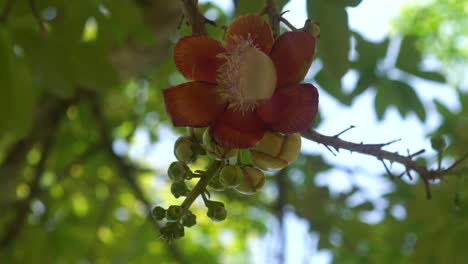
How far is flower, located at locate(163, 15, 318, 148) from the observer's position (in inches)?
30.1

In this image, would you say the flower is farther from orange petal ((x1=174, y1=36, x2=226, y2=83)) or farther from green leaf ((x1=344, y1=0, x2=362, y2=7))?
green leaf ((x1=344, y1=0, x2=362, y2=7))

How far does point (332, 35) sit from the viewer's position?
1.24 metres

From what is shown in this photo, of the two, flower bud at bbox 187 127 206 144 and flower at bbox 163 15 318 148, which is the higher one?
flower at bbox 163 15 318 148

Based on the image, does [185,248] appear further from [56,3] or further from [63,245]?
[56,3]

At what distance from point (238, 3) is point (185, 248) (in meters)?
2.35

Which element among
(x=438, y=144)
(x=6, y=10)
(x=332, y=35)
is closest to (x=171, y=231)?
(x=438, y=144)

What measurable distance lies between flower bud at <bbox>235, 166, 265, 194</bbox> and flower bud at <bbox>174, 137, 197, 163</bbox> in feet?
0.25

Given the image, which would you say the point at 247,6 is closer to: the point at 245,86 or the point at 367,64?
the point at 245,86

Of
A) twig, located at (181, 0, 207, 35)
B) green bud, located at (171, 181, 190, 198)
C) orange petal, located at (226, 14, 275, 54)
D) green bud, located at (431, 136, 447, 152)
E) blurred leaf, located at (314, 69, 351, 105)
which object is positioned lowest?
blurred leaf, located at (314, 69, 351, 105)

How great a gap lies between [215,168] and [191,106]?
0.09 metres

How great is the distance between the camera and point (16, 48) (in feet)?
5.80

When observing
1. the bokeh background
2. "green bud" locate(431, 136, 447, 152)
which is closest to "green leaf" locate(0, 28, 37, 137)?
the bokeh background

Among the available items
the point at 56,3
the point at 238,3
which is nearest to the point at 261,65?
the point at 238,3

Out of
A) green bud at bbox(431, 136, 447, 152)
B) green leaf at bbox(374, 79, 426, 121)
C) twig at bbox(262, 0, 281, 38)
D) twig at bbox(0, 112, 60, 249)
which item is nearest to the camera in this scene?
twig at bbox(262, 0, 281, 38)
